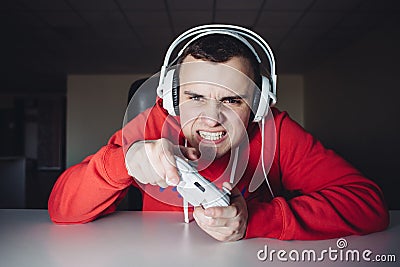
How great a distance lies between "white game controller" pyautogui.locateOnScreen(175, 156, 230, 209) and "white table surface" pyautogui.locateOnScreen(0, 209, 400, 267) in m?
0.07

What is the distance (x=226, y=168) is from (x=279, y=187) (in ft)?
0.56

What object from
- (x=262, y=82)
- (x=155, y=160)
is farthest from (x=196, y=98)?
(x=155, y=160)

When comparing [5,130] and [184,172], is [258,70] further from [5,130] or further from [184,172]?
[5,130]

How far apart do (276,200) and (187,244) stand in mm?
173

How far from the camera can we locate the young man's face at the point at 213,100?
28.7 inches

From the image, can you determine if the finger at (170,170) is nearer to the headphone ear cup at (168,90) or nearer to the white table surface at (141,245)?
the white table surface at (141,245)

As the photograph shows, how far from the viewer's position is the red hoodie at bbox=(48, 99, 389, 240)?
61cm

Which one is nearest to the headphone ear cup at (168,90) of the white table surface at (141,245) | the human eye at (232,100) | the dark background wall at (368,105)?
the human eye at (232,100)

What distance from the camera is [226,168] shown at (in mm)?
835

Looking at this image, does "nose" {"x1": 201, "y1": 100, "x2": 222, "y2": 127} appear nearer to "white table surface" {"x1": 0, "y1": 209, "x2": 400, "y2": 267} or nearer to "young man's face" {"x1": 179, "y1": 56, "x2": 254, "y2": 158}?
"young man's face" {"x1": 179, "y1": 56, "x2": 254, "y2": 158}

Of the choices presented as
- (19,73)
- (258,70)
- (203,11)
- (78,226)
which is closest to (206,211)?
(78,226)

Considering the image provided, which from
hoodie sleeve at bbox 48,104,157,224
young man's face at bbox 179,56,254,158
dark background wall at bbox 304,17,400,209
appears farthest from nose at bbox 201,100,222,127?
dark background wall at bbox 304,17,400,209

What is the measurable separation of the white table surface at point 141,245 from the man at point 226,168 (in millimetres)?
26

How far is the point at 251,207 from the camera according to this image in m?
0.61
